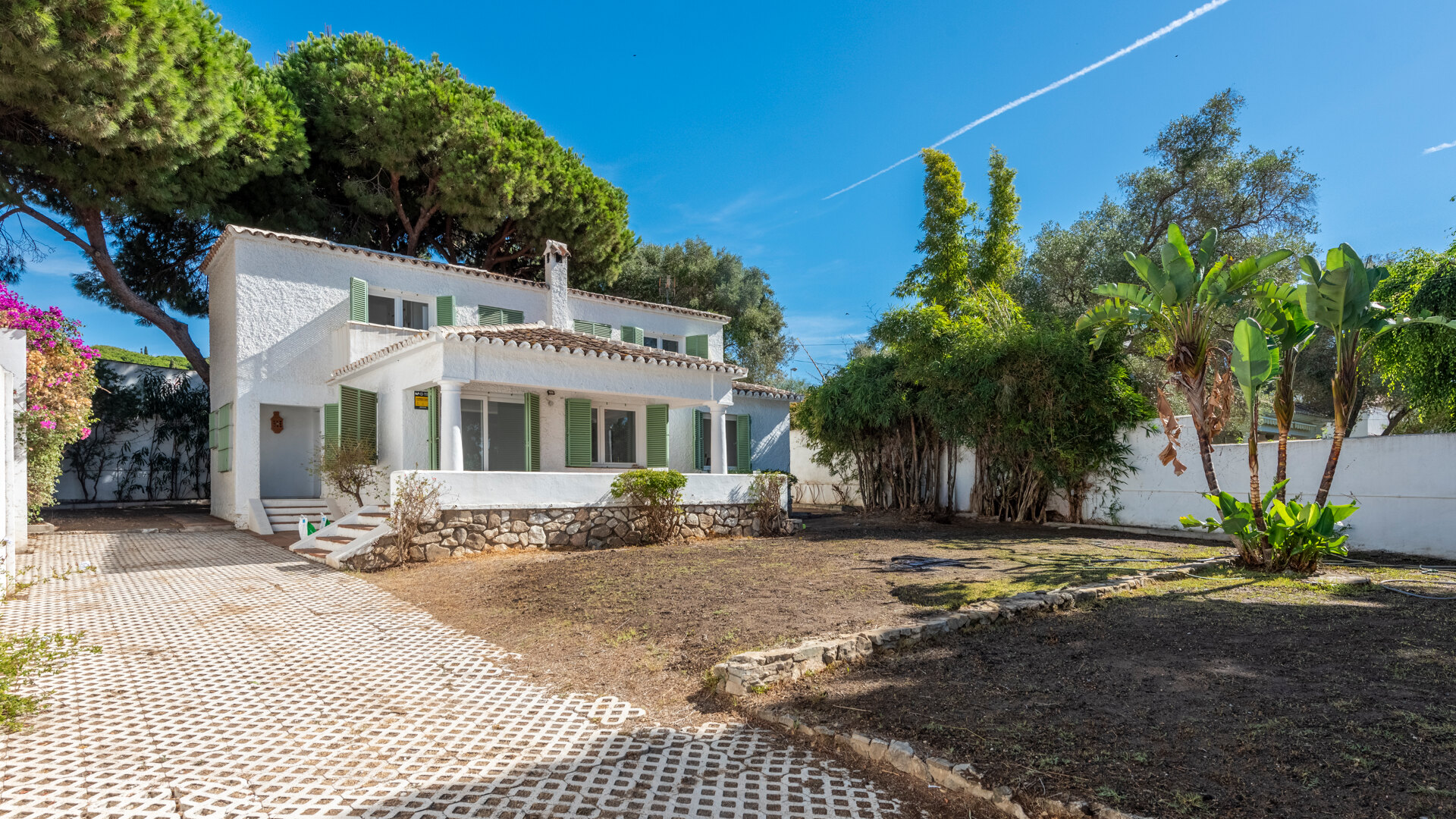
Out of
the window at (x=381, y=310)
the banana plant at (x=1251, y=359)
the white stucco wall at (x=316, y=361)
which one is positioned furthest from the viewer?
the window at (x=381, y=310)

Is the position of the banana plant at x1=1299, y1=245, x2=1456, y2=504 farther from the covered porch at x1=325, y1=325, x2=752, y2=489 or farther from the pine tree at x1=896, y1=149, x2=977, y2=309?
the pine tree at x1=896, y1=149, x2=977, y2=309

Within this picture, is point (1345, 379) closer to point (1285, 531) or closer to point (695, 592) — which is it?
point (1285, 531)

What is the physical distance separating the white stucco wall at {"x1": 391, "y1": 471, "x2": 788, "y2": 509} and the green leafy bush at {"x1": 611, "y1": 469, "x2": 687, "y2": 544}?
209mm

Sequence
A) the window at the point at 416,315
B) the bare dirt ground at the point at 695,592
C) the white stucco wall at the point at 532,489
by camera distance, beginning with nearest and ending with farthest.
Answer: the bare dirt ground at the point at 695,592
the white stucco wall at the point at 532,489
the window at the point at 416,315

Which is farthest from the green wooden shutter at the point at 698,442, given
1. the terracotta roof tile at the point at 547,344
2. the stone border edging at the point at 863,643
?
the stone border edging at the point at 863,643

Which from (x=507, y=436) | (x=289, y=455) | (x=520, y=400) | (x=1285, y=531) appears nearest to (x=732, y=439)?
(x=520, y=400)

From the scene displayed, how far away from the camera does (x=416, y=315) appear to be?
1502 centimetres

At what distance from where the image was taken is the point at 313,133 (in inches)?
701

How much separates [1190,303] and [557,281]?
11.2 metres

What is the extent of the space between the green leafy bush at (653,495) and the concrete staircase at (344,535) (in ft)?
11.4

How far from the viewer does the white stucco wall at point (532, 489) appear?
32.7ft

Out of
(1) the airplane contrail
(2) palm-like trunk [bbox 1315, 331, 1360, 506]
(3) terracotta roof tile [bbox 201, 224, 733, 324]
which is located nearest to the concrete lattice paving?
(2) palm-like trunk [bbox 1315, 331, 1360, 506]

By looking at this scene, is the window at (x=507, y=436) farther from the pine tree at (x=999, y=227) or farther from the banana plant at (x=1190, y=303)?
the pine tree at (x=999, y=227)

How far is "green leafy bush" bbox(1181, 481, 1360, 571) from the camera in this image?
7242 mm
